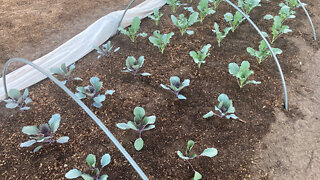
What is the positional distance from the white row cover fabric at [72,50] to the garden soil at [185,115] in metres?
0.11

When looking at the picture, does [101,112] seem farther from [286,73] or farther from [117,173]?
[286,73]

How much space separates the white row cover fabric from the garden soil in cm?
11

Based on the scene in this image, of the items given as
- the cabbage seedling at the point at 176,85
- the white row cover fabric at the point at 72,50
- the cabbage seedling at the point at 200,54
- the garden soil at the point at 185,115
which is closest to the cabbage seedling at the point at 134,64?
the garden soil at the point at 185,115

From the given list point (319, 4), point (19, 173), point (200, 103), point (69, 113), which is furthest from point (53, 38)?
point (319, 4)

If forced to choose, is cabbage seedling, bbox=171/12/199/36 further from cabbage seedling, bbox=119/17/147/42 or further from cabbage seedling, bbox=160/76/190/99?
cabbage seedling, bbox=160/76/190/99

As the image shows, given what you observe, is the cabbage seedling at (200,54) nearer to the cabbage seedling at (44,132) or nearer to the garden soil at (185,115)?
the garden soil at (185,115)

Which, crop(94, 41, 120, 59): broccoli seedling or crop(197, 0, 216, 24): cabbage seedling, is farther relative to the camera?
crop(197, 0, 216, 24): cabbage seedling

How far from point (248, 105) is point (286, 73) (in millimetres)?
744

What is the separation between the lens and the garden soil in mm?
2008

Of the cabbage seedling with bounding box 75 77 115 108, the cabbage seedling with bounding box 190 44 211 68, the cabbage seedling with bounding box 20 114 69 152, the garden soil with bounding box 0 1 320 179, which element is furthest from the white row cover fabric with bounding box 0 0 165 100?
the cabbage seedling with bounding box 190 44 211 68

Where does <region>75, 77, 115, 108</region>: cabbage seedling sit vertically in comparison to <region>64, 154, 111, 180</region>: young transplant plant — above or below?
above

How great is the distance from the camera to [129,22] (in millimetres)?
3592

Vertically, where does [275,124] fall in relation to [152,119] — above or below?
below

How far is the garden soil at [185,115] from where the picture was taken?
2008mm
